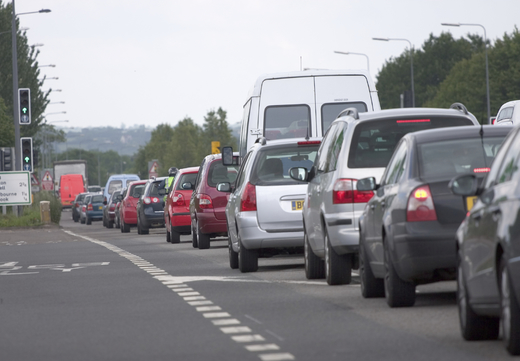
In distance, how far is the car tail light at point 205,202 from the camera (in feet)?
70.6

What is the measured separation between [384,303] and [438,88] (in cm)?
8557

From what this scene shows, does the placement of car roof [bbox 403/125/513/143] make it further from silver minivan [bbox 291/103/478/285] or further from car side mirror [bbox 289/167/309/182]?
car side mirror [bbox 289/167/309/182]

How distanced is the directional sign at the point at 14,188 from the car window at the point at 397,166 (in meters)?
32.5

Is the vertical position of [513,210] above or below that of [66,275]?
above

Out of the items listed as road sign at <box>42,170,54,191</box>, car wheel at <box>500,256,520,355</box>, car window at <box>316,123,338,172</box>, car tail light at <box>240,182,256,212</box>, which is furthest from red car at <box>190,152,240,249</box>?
road sign at <box>42,170,54,191</box>

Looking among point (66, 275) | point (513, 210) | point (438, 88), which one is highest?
point (438, 88)

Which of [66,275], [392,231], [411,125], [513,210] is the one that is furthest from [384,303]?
[66,275]

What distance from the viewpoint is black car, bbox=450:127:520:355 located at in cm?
639

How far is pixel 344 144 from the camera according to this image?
11.6 meters

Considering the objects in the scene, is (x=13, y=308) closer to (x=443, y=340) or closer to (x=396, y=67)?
(x=443, y=340)

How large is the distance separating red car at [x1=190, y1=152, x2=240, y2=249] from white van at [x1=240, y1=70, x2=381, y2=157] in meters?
1.51

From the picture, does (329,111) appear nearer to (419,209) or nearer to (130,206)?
(419,209)

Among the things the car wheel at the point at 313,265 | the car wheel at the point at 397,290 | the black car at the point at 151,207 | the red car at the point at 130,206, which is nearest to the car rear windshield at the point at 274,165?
the car wheel at the point at 313,265

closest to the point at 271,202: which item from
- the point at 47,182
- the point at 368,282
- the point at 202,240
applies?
the point at 368,282
